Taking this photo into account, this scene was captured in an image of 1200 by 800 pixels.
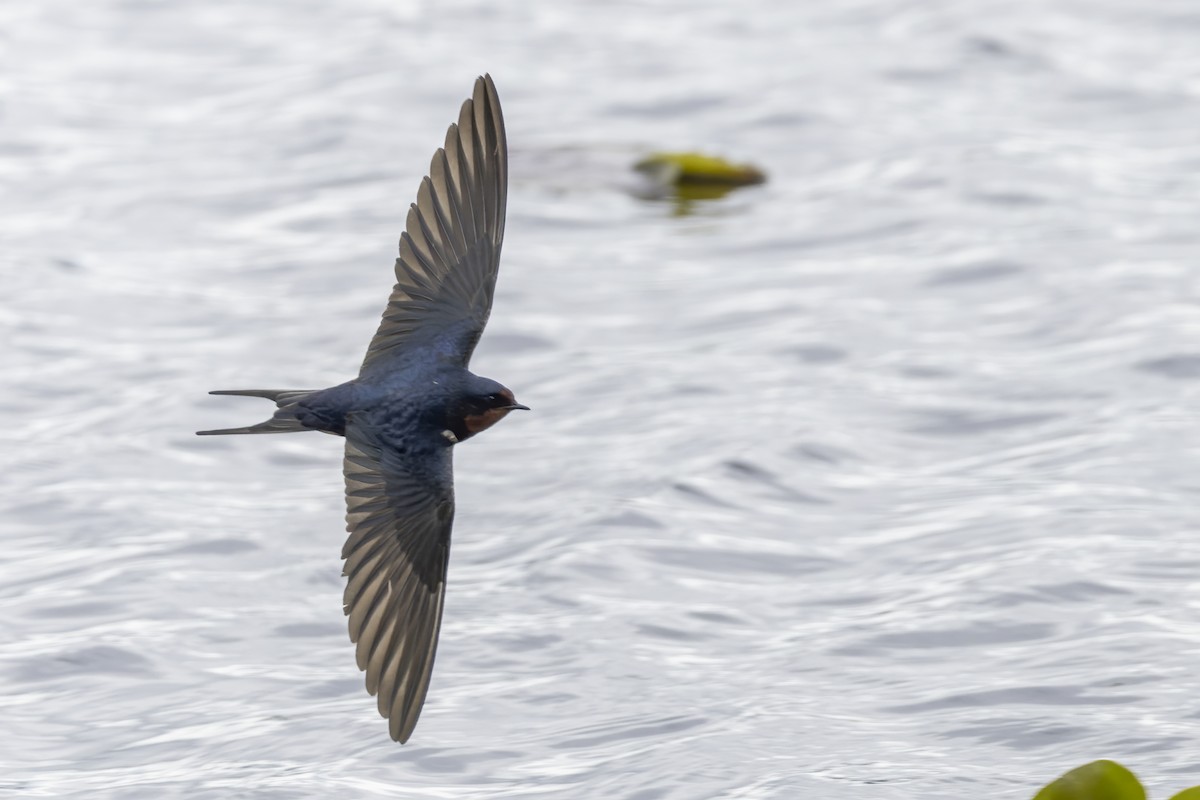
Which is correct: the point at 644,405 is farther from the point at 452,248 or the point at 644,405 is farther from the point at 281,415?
the point at 281,415

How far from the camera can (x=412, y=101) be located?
1347cm

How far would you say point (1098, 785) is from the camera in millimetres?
4199

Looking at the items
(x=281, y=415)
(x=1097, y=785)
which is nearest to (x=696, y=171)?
(x=281, y=415)

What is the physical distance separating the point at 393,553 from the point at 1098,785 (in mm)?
1740

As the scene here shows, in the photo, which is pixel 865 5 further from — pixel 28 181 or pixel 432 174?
pixel 432 174

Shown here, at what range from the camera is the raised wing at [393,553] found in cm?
488

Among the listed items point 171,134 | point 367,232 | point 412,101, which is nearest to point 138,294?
point 367,232

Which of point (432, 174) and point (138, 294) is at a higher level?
point (432, 174)

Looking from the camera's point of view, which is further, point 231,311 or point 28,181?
point 28,181

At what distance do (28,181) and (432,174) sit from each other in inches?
289

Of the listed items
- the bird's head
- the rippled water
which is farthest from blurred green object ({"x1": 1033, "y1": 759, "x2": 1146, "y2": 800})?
the bird's head

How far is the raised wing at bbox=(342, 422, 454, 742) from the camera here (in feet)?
16.0

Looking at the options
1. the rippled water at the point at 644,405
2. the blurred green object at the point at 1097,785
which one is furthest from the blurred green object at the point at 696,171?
the blurred green object at the point at 1097,785

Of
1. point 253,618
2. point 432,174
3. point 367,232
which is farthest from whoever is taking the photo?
point 367,232
